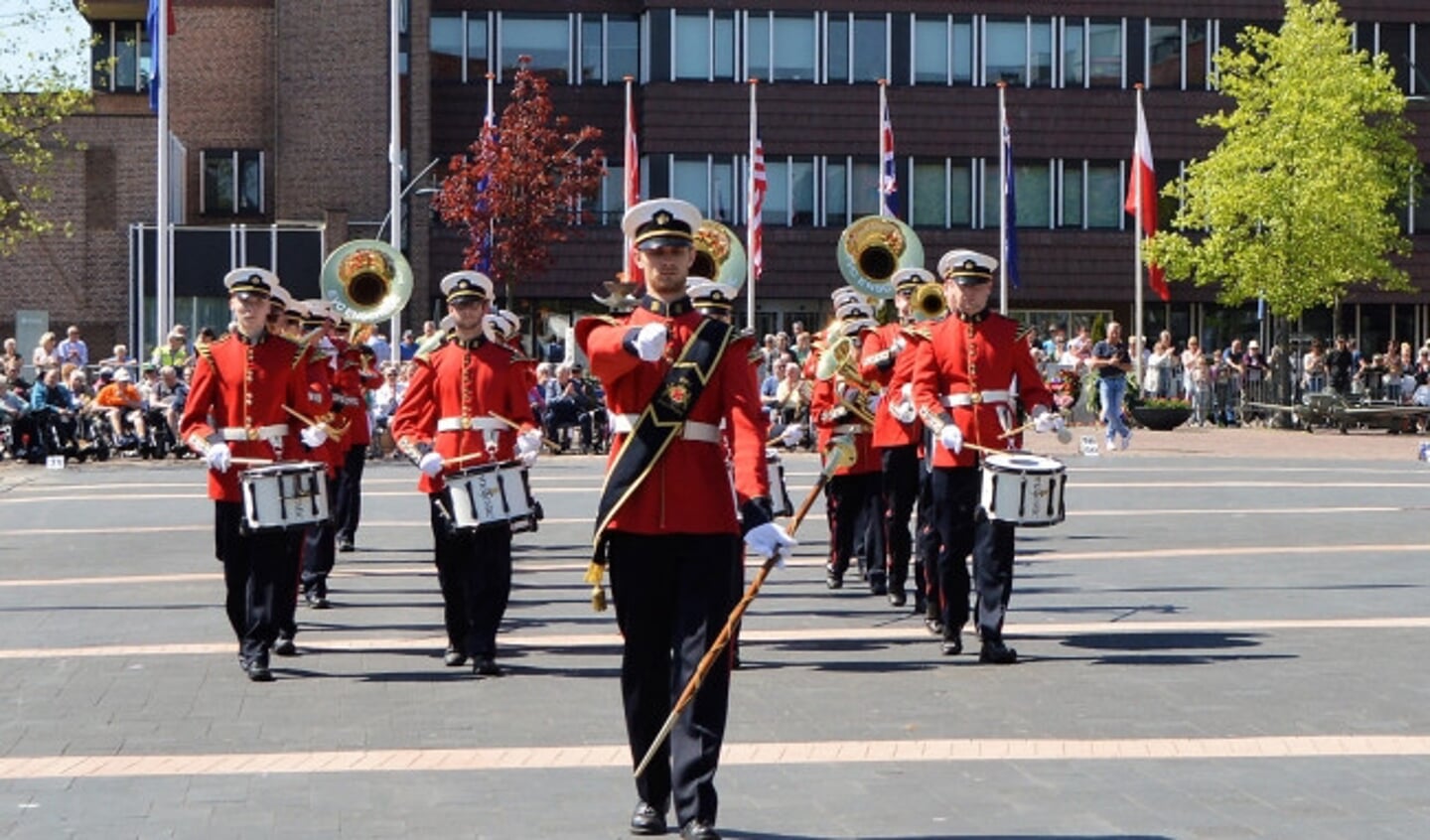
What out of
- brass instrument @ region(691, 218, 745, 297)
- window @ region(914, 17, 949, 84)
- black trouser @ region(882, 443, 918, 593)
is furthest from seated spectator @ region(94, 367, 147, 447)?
window @ region(914, 17, 949, 84)

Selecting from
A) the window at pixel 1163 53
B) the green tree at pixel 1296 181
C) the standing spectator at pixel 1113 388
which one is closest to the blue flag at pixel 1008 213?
the green tree at pixel 1296 181

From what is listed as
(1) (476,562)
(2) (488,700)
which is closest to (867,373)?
(1) (476,562)

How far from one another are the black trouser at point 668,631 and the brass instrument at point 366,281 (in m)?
11.0

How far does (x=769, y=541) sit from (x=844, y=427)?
8770 millimetres

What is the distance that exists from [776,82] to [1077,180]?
27.0 ft

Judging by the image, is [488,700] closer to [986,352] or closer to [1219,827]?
[986,352]

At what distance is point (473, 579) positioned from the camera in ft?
43.1

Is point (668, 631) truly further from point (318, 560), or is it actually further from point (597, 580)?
point (318, 560)

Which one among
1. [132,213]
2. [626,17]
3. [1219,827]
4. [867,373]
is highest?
[626,17]

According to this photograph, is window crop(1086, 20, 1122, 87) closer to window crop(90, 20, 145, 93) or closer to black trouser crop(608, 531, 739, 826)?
window crop(90, 20, 145, 93)

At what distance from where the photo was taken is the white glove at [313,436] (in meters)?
13.1

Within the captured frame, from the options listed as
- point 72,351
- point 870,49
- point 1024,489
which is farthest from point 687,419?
point 870,49

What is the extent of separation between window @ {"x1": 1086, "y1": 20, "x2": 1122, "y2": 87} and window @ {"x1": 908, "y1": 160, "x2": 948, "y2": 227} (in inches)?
177

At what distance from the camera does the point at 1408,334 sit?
6544cm
